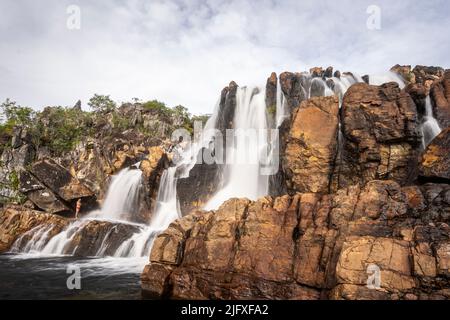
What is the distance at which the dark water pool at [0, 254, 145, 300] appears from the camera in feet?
40.7

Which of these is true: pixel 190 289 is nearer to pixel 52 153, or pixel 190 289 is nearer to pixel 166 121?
pixel 52 153

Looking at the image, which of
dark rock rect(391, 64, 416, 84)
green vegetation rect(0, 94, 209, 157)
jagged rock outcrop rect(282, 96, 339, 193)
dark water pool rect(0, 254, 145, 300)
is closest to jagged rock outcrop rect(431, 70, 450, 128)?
jagged rock outcrop rect(282, 96, 339, 193)

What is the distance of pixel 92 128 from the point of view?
1842 inches

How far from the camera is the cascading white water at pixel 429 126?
56.6ft

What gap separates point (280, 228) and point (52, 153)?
37.5 m

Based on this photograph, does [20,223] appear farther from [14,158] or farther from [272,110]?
[272,110]

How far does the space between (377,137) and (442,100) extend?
6241 mm

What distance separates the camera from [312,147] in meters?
16.0

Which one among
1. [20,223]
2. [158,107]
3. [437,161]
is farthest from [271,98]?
[158,107]

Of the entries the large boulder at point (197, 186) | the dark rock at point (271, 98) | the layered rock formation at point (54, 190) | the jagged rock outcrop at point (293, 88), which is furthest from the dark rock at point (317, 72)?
the layered rock formation at point (54, 190)

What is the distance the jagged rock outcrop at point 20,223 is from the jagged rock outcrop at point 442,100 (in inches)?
969

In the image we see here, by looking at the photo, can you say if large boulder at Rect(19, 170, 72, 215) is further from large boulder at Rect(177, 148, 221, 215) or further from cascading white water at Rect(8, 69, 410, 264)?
large boulder at Rect(177, 148, 221, 215)

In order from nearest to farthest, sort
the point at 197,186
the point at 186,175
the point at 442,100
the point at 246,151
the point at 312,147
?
1. the point at 312,147
2. the point at 442,100
3. the point at 197,186
4. the point at 186,175
5. the point at 246,151
